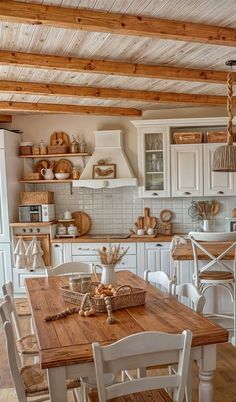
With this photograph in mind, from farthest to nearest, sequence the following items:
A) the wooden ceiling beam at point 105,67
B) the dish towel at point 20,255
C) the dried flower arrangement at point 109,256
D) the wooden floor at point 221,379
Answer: the dish towel at point 20,255 → the wooden ceiling beam at point 105,67 → the wooden floor at point 221,379 → the dried flower arrangement at point 109,256

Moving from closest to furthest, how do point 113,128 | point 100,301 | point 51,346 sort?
point 51,346, point 100,301, point 113,128

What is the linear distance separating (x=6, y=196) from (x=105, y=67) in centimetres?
258

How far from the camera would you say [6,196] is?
5352 mm

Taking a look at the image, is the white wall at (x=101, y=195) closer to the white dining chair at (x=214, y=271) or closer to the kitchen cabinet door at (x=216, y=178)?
the kitchen cabinet door at (x=216, y=178)

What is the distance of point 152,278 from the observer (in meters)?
2.92

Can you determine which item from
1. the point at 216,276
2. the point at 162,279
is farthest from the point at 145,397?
the point at 216,276

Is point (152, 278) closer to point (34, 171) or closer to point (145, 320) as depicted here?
point (145, 320)

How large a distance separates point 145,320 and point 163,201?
3.82 metres

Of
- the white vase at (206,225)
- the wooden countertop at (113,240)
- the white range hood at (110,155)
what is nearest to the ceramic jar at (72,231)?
the wooden countertop at (113,240)

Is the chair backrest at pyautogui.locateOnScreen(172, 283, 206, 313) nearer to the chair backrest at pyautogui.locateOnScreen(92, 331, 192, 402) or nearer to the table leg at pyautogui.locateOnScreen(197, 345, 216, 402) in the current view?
the table leg at pyautogui.locateOnScreen(197, 345, 216, 402)

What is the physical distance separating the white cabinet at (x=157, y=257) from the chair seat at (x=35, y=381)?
3000mm

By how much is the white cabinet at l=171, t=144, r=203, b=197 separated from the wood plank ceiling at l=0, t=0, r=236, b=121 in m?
0.68

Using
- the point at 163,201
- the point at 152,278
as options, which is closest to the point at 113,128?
the point at 163,201

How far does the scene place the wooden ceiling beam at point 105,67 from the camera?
325 cm
